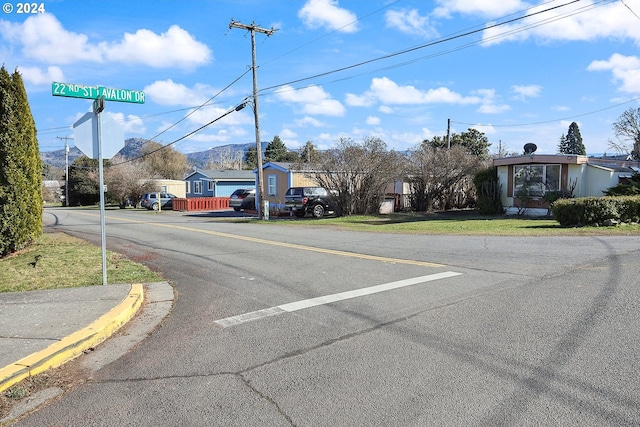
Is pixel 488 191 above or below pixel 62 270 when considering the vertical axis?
above

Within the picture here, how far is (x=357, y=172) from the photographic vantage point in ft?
76.9

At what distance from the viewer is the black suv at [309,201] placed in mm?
25516

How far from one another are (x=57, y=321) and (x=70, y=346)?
93cm

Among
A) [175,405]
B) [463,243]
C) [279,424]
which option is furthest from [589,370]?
[463,243]

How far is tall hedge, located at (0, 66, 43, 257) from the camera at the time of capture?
10.4 metres

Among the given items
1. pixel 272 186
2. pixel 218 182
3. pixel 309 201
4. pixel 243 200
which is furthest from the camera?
pixel 218 182

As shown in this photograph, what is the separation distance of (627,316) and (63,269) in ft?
30.7

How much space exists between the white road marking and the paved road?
0.10 ft

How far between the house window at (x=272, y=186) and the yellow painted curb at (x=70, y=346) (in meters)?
24.1

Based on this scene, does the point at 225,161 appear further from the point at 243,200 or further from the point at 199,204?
the point at 243,200

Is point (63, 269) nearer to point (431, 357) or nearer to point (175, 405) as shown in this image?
point (175, 405)

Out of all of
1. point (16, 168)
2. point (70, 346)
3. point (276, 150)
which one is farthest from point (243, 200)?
point (276, 150)

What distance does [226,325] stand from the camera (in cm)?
544

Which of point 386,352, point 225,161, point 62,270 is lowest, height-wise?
point 386,352
